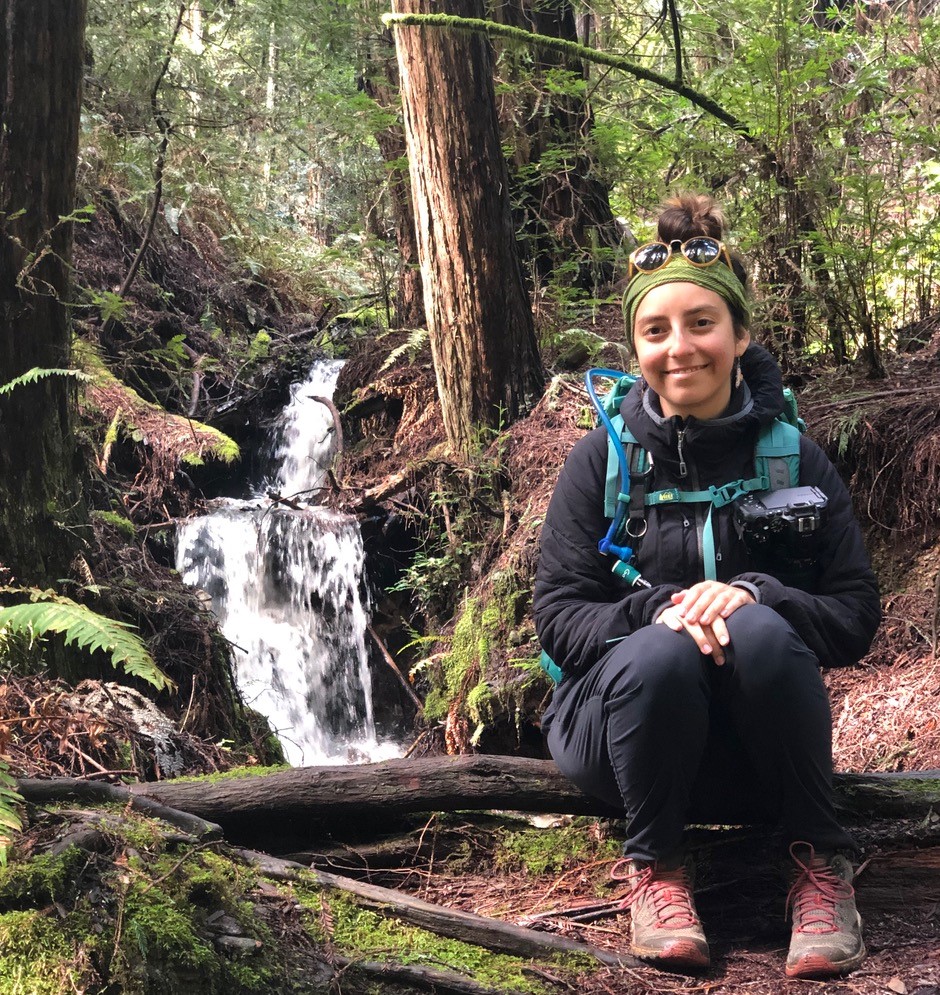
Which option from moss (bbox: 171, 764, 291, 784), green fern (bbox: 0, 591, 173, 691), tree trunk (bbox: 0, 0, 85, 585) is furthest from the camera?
tree trunk (bbox: 0, 0, 85, 585)

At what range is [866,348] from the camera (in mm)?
5176

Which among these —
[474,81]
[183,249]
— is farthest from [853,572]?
[183,249]

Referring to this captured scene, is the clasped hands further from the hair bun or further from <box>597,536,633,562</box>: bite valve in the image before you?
the hair bun

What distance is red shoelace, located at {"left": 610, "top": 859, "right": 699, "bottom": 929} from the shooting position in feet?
7.66

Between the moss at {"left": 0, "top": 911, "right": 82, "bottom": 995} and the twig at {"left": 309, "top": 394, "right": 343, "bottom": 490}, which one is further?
the twig at {"left": 309, "top": 394, "right": 343, "bottom": 490}

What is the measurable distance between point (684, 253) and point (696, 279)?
0.34 ft

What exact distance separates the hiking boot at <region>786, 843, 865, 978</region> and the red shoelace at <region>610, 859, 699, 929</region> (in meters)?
0.27

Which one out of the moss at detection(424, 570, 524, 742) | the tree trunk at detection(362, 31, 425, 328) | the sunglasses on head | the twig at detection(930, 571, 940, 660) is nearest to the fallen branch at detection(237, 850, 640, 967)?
the sunglasses on head

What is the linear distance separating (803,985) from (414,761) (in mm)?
1332

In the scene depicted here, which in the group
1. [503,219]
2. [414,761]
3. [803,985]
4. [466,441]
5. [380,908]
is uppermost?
[503,219]

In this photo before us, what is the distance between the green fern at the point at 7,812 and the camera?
1.73 m

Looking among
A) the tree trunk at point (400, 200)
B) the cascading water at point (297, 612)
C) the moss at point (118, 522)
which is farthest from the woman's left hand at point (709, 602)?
the tree trunk at point (400, 200)

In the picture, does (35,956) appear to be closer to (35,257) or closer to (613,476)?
(613,476)

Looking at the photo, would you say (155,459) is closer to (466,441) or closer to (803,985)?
(466,441)
